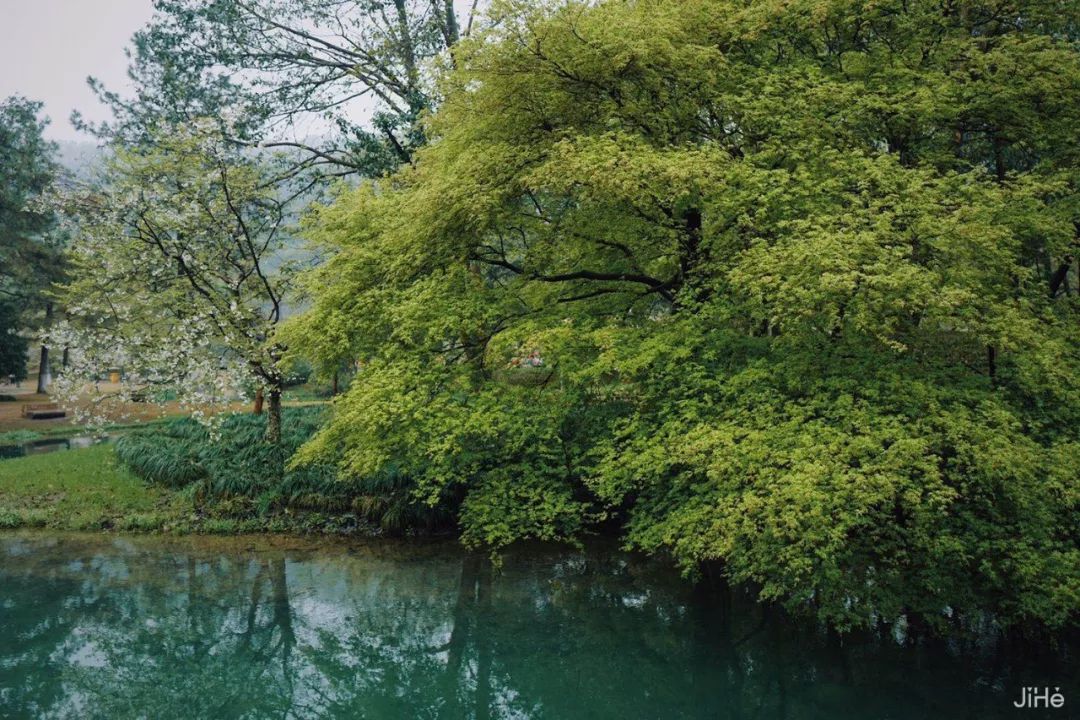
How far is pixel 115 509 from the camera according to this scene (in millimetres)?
16844

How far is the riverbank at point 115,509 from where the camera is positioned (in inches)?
628

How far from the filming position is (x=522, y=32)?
10.3 metres

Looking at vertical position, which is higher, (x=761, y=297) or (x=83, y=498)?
(x=761, y=297)

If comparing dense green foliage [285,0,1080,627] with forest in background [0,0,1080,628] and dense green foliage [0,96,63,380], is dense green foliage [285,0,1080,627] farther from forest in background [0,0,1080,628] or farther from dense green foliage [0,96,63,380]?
dense green foliage [0,96,63,380]

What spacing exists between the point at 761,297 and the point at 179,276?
14.8 metres

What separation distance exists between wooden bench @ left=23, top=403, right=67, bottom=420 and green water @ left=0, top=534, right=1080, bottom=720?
2121cm

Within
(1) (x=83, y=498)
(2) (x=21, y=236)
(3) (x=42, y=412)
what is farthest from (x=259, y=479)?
(2) (x=21, y=236)

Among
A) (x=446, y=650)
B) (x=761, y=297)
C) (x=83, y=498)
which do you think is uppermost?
(x=761, y=297)

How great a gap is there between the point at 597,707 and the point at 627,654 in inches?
59.7

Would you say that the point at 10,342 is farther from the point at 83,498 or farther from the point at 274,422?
the point at 274,422

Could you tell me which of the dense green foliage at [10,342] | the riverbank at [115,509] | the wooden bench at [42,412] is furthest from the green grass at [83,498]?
the dense green foliage at [10,342]

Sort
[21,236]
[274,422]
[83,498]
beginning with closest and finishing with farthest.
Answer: [83,498], [274,422], [21,236]

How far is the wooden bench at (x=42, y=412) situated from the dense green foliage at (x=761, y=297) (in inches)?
1048

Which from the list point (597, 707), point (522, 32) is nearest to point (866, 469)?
point (597, 707)
